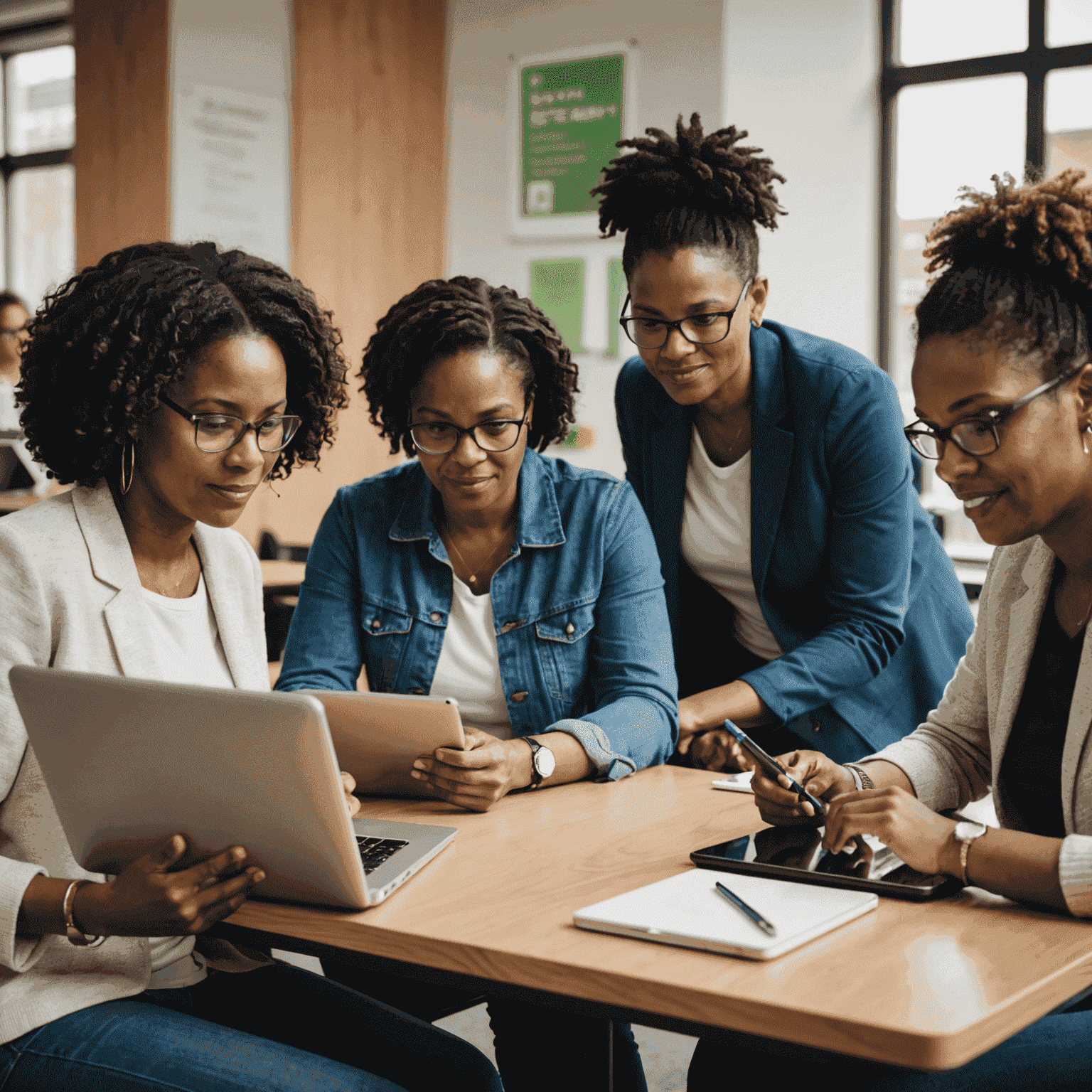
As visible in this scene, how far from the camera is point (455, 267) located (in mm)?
5195

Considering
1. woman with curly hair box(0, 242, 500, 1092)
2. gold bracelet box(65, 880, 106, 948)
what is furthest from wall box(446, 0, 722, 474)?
gold bracelet box(65, 880, 106, 948)

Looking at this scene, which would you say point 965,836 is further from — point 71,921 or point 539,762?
point 71,921

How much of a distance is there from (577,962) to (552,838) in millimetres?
399

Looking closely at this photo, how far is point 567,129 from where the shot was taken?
4738 millimetres

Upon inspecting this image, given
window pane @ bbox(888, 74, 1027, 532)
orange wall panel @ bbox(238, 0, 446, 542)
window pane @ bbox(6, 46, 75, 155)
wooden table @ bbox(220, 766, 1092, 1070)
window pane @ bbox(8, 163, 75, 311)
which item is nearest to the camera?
wooden table @ bbox(220, 766, 1092, 1070)

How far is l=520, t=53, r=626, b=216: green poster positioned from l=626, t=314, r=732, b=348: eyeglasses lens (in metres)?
2.64

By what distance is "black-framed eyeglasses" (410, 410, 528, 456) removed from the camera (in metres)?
1.89

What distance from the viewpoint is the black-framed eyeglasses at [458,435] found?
189 cm

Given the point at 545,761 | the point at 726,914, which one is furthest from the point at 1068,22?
the point at 726,914

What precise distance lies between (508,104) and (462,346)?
3320 mm

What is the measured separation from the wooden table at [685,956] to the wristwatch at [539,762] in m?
0.21

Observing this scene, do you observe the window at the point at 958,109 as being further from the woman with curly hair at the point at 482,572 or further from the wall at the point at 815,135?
the woman with curly hair at the point at 482,572

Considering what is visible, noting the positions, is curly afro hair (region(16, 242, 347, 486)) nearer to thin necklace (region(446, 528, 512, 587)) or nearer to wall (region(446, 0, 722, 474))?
thin necklace (region(446, 528, 512, 587))

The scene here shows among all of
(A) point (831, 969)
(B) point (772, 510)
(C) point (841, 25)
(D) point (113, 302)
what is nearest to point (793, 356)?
(B) point (772, 510)
